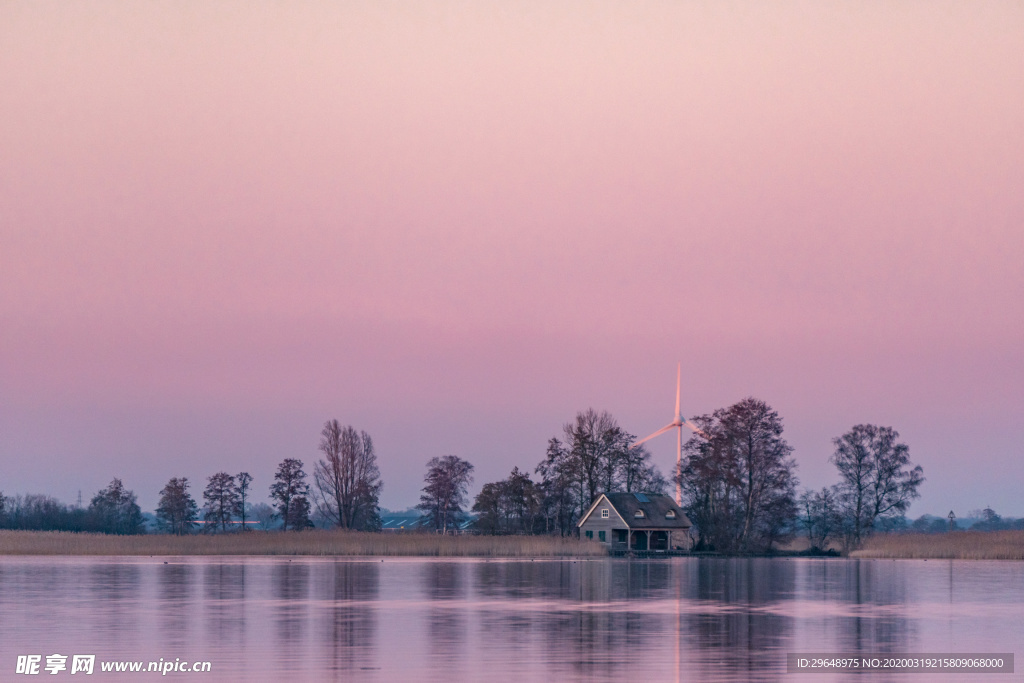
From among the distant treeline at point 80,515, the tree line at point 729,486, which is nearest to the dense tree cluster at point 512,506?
the tree line at point 729,486

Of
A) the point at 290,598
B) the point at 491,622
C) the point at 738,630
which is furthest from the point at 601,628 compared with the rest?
the point at 290,598

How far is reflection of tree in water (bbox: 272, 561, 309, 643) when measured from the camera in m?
23.6

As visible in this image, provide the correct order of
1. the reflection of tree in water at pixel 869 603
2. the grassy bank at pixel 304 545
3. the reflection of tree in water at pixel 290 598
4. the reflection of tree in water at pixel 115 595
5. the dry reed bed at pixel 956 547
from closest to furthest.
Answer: the reflection of tree in water at pixel 869 603, the reflection of tree in water at pixel 290 598, the reflection of tree in water at pixel 115 595, the grassy bank at pixel 304 545, the dry reed bed at pixel 956 547

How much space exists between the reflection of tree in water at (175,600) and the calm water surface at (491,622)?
7 centimetres

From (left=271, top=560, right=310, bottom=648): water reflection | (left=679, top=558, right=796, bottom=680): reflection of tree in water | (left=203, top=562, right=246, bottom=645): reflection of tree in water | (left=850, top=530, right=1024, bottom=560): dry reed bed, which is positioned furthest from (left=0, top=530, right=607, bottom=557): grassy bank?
(left=679, top=558, right=796, bottom=680): reflection of tree in water

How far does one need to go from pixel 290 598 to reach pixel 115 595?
521cm

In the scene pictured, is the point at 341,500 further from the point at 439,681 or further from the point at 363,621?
the point at 439,681

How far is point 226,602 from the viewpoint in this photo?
31078mm

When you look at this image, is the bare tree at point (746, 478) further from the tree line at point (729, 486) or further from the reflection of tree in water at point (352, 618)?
the reflection of tree in water at point (352, 618)

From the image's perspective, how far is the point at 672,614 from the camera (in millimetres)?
27797

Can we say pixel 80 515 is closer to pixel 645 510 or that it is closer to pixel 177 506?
pixel 177 506

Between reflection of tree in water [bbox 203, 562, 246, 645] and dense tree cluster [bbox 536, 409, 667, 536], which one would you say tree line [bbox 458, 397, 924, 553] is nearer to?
dense tree cluster [bbox 536, 409, 667, 536]

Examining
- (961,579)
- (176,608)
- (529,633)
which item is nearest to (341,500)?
(961,579)

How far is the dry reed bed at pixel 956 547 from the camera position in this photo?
6856cm
